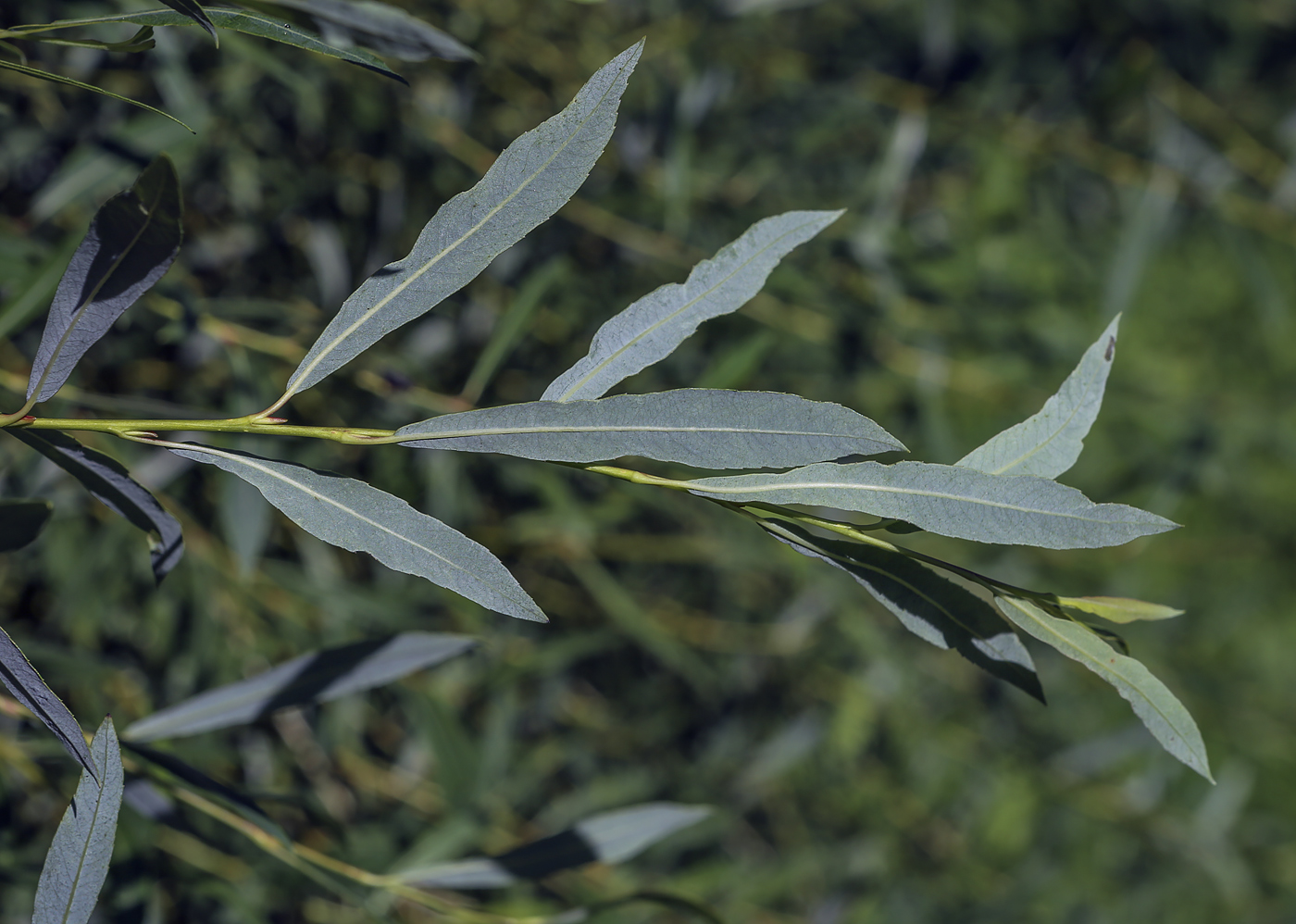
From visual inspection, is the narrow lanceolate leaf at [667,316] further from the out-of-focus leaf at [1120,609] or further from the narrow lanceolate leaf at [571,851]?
the narrow lanceolate leaf at [571,851]

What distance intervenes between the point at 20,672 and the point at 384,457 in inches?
19.6

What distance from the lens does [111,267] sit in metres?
0.32

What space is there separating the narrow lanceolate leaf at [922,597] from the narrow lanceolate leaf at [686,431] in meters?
0.04

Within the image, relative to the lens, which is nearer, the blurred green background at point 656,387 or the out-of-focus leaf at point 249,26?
the out-of-focus leaf at point 249,26

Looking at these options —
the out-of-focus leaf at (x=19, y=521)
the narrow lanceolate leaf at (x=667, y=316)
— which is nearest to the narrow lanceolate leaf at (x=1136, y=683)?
the narrow lanceolate leaf at (x=667, y=316)

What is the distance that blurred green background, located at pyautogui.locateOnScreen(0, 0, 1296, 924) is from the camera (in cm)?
69

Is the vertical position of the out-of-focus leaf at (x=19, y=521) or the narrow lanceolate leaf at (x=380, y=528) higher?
the narrow lanceolate leaf at (x=380, y=528)

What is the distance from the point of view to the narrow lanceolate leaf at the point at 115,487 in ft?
1.10

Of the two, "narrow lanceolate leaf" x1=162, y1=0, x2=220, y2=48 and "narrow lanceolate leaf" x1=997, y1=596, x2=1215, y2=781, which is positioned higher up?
"narrow lanceolate leaf" x1=162, y1=0, x2=220, y2=48

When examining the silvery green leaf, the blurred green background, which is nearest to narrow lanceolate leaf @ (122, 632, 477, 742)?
the blurred green background

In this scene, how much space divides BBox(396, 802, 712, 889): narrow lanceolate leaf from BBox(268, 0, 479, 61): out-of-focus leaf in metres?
0.44

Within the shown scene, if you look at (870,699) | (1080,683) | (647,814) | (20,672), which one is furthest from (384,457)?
(1080,683)

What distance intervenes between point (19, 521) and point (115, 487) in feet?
0.22

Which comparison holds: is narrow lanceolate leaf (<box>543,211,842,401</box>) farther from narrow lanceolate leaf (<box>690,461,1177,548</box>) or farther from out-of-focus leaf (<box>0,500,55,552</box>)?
out-of-focus leaf (<box>0,500,55,552</box>)
